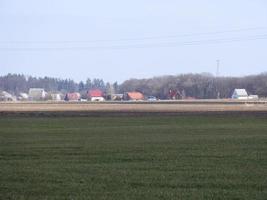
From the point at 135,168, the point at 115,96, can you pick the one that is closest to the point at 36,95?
the point at 115,96

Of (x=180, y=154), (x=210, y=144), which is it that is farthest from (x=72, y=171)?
(x=210, y=144)

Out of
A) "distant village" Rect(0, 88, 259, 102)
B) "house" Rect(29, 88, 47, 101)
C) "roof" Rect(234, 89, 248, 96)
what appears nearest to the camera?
"distant village" Rect(0, 88, 259, 102)

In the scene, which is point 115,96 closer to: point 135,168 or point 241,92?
point 241,92

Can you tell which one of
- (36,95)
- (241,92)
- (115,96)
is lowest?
(115,96)

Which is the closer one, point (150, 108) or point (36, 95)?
point (150, 108)

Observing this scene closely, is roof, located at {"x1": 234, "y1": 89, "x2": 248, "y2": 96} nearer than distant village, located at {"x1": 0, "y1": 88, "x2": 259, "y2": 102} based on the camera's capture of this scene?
No

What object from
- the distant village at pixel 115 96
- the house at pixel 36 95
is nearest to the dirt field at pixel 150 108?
the distant village at pixel 115 96

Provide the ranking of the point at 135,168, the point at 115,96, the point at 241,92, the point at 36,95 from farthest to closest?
the point at 36,95
the point at 115,96
the point at 241,92
the point at 135,168

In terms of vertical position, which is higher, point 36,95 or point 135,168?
point 36,95

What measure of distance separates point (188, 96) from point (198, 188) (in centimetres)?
14833

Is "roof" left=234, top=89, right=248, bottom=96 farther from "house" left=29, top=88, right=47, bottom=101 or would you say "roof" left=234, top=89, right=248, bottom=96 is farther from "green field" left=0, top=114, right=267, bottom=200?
"green field" left=0, top=114, right=267, bottom=200

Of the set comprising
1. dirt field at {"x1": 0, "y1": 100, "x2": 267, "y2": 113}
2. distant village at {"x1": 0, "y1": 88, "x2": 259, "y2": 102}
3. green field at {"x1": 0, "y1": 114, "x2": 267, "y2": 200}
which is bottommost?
green field at {"x1": 0, "y1": 114, "x2": 267, "y2": 200}

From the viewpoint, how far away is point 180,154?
17781 mm

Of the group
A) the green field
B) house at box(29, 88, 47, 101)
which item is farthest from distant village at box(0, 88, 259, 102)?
the green field
